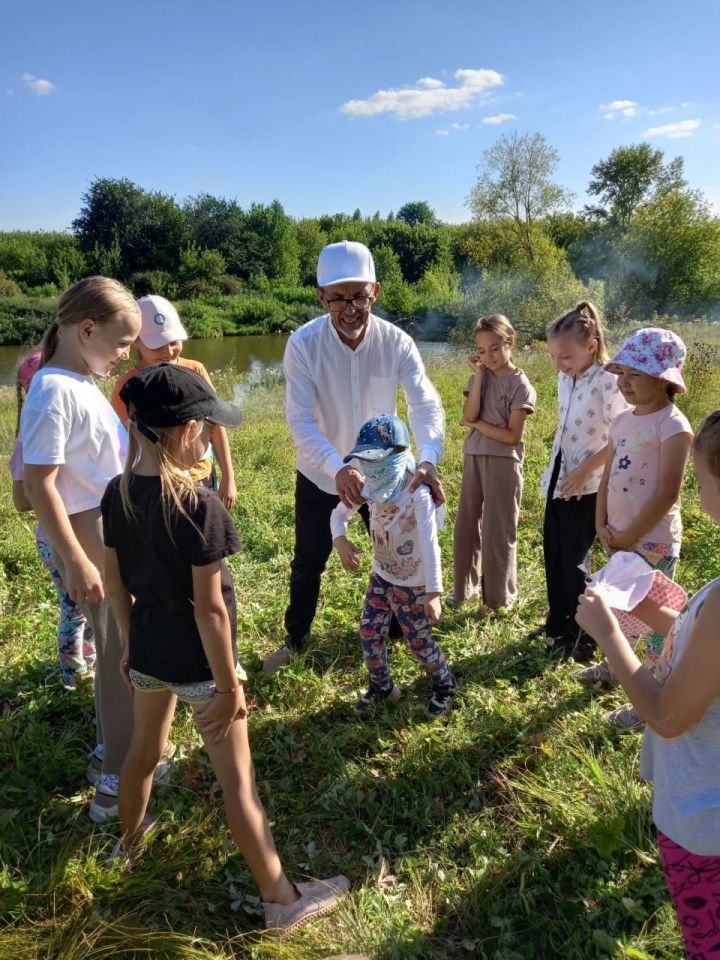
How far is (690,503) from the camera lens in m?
5.03

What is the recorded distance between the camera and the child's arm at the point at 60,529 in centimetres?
205

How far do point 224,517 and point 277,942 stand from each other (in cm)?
127

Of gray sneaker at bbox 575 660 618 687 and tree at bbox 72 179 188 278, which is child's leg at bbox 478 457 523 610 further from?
tree at bbox 72 179 188 278

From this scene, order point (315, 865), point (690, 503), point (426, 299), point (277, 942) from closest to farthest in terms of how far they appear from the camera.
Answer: point (277, 942) < point (315, 865) < point (690, 503) < point (426, 299)

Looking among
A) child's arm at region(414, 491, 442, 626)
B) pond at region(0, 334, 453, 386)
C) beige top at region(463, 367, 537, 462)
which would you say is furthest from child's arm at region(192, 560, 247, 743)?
pond at region(0, 334, 453, 386)

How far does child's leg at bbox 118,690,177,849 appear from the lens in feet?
6.09

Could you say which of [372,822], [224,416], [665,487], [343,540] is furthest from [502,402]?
[372,822]

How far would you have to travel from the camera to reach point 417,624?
2.65 metres

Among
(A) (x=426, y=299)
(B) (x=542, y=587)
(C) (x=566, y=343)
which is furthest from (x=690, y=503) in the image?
(A) (x=426, y=299)

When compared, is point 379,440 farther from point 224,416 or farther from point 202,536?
point 202,536

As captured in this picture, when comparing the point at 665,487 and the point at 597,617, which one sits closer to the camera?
the point at 597,617

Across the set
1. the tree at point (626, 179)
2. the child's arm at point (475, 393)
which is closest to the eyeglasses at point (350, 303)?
the child's arm at point (475, 393)

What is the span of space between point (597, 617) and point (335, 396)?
1.95 m

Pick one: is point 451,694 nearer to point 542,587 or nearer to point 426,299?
point 542,587
